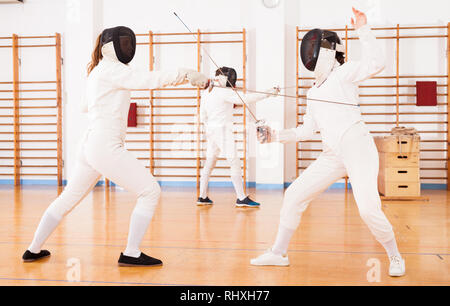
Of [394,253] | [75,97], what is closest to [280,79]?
[75,97]

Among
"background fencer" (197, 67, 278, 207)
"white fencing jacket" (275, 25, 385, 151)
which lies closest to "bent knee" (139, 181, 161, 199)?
"white fencing jacket" (275, 25, 385, 151)

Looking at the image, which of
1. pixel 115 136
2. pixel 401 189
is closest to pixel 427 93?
pixel 401 189

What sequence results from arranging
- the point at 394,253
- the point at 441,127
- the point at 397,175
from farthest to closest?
the point at 441,127
the point at 397,175
the point at 394,253

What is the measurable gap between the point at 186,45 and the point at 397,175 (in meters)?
3.45

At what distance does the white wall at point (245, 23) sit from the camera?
5.98m

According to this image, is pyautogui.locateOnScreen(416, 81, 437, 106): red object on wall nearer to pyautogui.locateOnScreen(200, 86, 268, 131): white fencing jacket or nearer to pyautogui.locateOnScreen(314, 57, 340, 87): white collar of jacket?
pyautogui.locateOnScreen(200, 86, 268, 131): white fencing jacket

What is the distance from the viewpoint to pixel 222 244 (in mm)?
2904

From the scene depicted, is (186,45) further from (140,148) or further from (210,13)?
(140,148)

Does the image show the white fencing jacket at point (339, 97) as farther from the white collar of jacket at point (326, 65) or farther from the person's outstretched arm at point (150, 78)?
the person's outstretched arm at point (150, 78)

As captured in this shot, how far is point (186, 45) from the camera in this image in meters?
6.36

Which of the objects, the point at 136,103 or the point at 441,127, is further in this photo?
the point at 136,103

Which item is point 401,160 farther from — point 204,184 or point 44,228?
point 44,228

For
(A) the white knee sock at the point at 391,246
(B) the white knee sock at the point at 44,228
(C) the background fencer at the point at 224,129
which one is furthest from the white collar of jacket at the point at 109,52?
(C) the background fencer at the point at 224,129

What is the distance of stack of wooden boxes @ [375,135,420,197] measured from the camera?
4.93 meters
